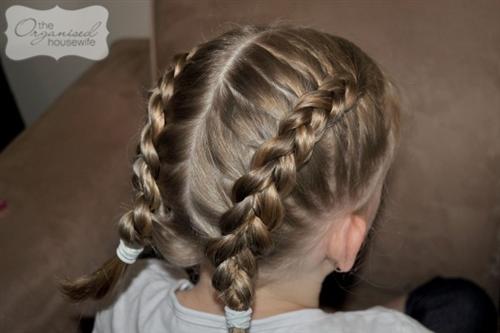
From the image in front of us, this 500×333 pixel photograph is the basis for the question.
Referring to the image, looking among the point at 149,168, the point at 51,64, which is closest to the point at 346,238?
the point at 149,168

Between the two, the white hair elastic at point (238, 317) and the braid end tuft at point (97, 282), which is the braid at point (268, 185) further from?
the braid end tuft at point (97, 282)

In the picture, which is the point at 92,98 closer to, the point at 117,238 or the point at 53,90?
the point at 53,90

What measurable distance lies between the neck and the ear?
3 centimetres

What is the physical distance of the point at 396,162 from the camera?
85 centimetres

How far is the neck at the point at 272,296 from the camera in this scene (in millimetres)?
646

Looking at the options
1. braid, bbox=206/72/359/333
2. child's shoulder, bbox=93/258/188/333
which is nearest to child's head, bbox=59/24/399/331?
braid, bbox=206/72/359/333

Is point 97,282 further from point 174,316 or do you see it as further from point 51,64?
point 51,64

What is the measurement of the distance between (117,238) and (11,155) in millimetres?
185

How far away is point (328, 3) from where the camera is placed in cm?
83

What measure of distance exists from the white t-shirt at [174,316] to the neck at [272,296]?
0.6 inches

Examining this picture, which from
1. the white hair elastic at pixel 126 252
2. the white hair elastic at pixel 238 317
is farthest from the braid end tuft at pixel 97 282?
the white hair elastic at pixel 238 317

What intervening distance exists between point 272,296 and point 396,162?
30 cm

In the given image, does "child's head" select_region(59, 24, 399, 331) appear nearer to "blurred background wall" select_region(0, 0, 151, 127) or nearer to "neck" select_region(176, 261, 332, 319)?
"neck" select_region(176, 261, 332, 319)

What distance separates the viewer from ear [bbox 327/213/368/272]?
0.63m
